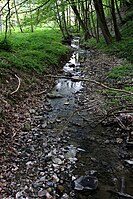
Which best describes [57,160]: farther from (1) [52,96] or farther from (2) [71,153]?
(1) [52,96]

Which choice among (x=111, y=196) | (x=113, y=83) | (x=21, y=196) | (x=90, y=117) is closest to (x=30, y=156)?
(x=21, y=196)

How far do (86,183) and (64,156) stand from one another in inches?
44.8

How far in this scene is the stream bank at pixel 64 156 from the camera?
4871mm

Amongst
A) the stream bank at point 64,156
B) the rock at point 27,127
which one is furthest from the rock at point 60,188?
the rock at point 27,127

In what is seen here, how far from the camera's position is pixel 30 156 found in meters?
5.99

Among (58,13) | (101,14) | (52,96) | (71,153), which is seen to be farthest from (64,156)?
(58,13)

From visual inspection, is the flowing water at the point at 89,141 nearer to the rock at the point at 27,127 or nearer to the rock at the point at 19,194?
the rock at the point at 27,127

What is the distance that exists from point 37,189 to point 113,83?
7.25m

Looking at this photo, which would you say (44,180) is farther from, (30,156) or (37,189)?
(30,156)

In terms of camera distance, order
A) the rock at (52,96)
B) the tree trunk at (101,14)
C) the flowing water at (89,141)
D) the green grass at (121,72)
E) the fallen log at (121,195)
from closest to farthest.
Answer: the fallen log at (121,195), the flowing water at (89,141), the rock at (52,96), the green grass at (121,72), the tree trunk at (101,14)

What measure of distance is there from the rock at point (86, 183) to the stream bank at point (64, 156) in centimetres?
6

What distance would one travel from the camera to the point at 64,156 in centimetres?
598

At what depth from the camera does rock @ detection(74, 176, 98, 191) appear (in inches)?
191

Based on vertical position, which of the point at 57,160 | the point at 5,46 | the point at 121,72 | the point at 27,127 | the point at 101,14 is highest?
the point at 101,14
